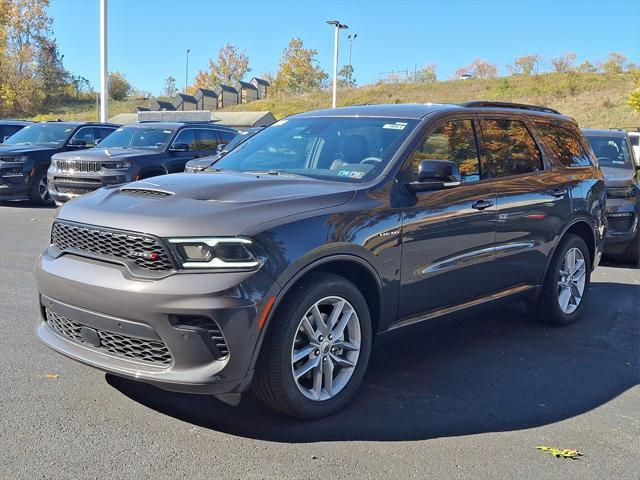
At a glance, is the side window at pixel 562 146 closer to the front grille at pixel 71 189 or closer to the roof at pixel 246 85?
the front grille at pixel 71 189

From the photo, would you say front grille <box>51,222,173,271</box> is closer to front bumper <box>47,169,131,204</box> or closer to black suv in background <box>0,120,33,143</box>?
front bumper <box>47,169,131,204</box>

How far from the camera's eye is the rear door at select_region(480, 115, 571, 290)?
504 centimetres

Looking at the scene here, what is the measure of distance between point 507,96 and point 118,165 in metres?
47.0

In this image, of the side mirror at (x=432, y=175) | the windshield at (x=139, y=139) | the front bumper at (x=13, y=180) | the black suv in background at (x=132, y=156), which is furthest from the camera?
the front bumper at (x=13, y=180)

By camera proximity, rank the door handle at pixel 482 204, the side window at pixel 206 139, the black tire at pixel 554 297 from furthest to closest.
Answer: the side window at pixel 206 139
the black tire at pixel 554 297
the door handle at pixel 482 204

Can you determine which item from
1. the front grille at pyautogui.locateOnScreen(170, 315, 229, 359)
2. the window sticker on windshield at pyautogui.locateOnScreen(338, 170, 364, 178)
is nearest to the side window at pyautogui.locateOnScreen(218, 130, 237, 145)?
the window sticker on windshield at pyautogui.locateOnScreen(338, 170, 364, 178)

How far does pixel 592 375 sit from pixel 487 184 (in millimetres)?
1576

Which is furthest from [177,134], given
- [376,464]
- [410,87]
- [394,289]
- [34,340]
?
[410,87]

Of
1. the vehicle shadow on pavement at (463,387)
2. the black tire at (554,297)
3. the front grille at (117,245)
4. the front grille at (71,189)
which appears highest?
the front grille at (117,245)

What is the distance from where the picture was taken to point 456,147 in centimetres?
485

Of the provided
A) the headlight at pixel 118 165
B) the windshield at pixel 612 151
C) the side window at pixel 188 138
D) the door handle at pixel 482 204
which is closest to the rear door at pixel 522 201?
the door handle at pixel 482 204

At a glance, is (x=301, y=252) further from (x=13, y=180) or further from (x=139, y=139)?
(x=13, y=180)

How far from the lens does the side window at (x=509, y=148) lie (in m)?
5.12

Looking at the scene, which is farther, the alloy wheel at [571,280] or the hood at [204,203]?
the alloy wheel at [571,280]
